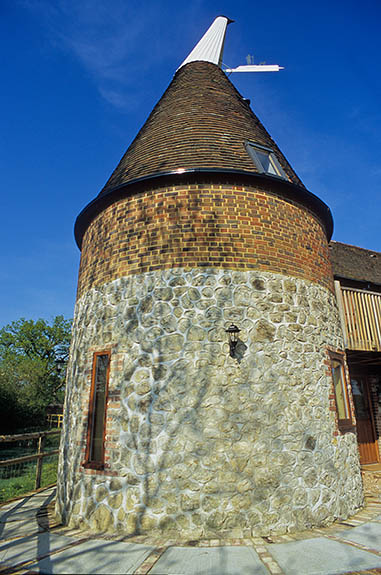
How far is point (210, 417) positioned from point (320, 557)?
81.6 inches

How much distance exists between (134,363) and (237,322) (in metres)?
1.80

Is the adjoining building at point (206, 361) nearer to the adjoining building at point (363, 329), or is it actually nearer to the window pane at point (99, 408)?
the window pane at point (99, 408)

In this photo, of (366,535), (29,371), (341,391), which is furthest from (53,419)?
(366,535)

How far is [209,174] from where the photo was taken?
653 centimetres

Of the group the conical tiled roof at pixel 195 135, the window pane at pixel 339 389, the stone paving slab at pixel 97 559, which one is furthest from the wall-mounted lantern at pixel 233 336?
the conical tiled roof at pixel 195 135

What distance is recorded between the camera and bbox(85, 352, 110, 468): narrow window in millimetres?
5840

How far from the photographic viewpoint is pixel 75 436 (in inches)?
247

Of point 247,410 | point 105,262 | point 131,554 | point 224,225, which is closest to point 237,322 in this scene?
point 247,410

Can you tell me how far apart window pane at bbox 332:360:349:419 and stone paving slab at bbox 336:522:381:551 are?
1822 mm

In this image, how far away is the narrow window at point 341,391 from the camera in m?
6.72

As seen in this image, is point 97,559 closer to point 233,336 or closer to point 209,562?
point 209,562

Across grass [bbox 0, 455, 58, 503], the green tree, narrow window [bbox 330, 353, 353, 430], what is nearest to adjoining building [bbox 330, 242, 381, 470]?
narrow window [bbox 330, 353, 353, 430]

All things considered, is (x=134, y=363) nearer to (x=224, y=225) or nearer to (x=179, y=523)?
(x=179, y=523)

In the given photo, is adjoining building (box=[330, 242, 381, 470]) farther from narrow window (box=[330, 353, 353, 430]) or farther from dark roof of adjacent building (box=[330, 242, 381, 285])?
narrow window (box=[330, 353, 353, 430])
